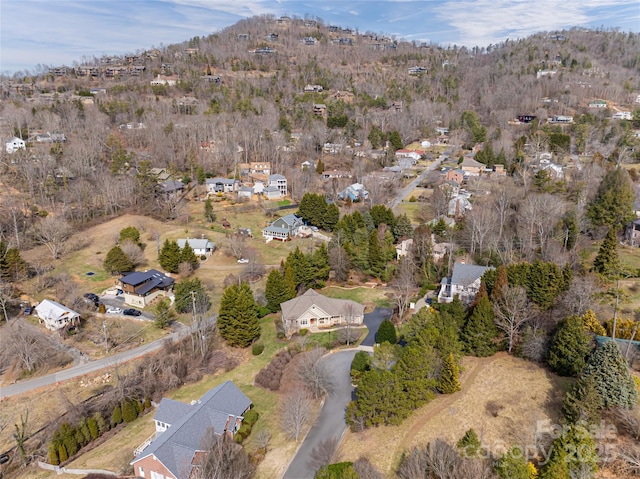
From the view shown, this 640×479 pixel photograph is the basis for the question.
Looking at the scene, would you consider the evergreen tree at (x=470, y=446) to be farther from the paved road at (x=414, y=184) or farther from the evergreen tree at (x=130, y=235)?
the paved road at (x=414, y=184)

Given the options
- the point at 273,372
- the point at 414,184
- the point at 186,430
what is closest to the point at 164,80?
the point at 414,184

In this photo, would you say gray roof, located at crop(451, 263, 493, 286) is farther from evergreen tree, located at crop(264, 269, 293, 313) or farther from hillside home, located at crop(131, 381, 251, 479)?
hillside home, located at crop(131, 381, 251, 479)

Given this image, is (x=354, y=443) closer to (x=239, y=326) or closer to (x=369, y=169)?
(x=239, y=326)

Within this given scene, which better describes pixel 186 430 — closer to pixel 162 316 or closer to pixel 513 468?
pixel 162 316

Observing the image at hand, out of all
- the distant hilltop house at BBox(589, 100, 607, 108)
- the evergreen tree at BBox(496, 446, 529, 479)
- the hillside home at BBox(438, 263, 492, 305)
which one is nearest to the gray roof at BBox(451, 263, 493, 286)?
the hillside home at BBox(438, 263, 492, 305)

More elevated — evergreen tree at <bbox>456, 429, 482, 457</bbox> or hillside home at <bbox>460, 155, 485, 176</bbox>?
hillside home at <bbox>460, 155, 485, 176</bbox>

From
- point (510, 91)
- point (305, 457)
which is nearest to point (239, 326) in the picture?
point (305, 457)
